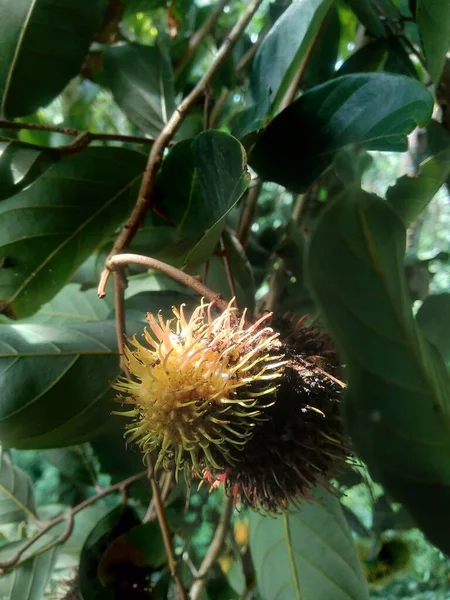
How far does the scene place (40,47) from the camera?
672mm

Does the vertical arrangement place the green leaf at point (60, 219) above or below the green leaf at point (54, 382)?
above

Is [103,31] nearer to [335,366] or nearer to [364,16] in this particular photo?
[364,16]

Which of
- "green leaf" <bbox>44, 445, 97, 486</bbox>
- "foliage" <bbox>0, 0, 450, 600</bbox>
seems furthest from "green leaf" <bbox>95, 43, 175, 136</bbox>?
"green leaf" <bbox>44, 445, 97, 486</bbox>

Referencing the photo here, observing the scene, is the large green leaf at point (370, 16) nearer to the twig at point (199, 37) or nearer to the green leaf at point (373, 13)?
the green leaf at point (373, 13)

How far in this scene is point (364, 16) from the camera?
67 centimetres

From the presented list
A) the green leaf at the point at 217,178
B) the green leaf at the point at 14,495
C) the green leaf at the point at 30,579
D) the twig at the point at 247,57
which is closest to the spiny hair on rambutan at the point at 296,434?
the green leaf at the point at 217,178

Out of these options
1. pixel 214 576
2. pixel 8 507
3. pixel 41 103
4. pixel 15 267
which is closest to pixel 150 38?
pixel 41 103

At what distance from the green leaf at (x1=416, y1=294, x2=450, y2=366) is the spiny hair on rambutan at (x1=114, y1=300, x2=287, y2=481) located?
12 centimetres

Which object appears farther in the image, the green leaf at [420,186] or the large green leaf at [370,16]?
the large green leaf at [370,16]

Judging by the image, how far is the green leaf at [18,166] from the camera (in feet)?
2.30

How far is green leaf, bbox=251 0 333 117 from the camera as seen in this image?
54 cm

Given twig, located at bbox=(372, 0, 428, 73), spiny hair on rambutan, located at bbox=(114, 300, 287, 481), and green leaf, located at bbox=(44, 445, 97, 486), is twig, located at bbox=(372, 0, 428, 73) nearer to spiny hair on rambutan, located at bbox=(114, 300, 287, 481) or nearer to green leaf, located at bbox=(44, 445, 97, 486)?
spiny hair on rambutan, located at bbox=(114, 300, 287, 481)

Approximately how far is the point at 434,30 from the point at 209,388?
43 cm

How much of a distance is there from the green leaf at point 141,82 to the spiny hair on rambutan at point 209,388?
43 centimetres
